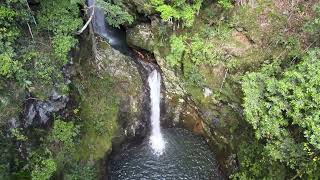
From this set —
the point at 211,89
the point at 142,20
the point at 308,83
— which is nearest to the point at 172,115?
the point at 211,89

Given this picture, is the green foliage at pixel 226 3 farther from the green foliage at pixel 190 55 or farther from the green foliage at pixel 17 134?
the green foliage at pixel 17 134

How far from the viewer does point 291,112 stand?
11.1 metres

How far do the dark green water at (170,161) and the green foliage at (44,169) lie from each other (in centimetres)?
377

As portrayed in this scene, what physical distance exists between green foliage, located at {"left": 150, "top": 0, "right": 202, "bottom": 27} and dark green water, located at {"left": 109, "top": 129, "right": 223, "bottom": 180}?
6322 millimetres

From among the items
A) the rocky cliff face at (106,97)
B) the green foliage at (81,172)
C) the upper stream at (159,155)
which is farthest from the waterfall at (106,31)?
the green foliage at (81,172)

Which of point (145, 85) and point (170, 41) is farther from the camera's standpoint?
point (145, 85)

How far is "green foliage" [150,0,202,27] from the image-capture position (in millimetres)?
14812

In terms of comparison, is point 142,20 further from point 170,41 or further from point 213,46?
point 213,46

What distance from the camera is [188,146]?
17.1 meters

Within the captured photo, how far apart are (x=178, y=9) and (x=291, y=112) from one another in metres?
7.14

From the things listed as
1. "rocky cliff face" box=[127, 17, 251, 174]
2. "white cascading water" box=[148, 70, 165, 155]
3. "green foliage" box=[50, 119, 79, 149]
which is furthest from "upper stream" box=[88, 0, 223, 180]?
"green foliage" box=[50, 119, 79, 149]

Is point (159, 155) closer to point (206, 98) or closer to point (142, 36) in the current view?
point (206, 98)

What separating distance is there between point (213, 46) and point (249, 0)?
9.15 feet

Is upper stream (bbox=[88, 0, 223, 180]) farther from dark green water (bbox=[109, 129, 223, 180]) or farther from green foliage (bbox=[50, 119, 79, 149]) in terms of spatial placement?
green foliage (bbox=[50, 119, 79, 149])
